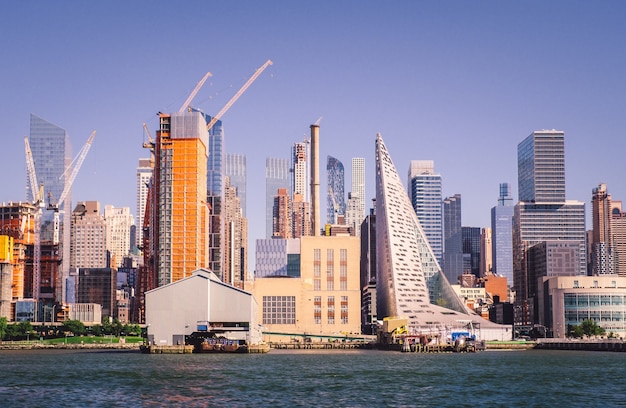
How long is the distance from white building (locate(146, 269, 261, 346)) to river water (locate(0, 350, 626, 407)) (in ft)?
149

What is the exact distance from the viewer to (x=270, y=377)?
115562 millimetres

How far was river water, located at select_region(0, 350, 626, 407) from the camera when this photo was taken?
8662cm

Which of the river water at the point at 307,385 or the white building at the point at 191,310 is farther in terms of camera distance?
the white building at the point at 191,310

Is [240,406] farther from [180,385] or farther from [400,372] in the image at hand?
[400,372]

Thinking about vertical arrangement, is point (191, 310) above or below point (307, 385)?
above

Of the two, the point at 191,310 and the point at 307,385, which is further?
the point at 191,310

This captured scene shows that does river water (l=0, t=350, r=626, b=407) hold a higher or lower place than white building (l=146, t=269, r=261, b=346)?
lower

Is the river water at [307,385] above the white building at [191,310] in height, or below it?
below

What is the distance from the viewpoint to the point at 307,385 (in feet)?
340

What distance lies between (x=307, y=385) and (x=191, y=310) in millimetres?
96281

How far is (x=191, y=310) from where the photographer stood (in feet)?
646

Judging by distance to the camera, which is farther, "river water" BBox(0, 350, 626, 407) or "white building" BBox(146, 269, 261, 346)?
"white building" BBox(146, 269, 261, 346)

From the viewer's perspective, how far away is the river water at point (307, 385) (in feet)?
284

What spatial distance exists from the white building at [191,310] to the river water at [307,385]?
45398 millimetres
